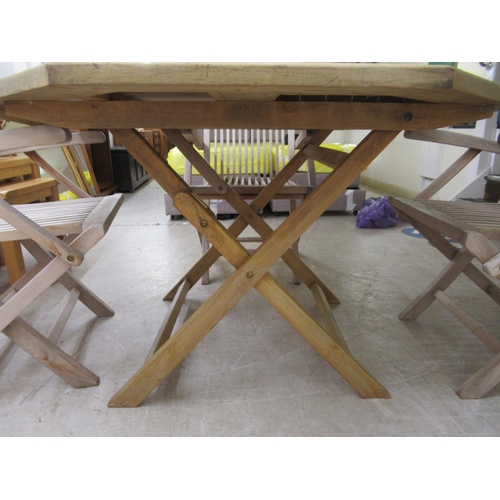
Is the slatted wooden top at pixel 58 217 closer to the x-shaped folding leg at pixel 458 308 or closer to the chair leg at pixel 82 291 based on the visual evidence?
the chair leg at pixel 82 291

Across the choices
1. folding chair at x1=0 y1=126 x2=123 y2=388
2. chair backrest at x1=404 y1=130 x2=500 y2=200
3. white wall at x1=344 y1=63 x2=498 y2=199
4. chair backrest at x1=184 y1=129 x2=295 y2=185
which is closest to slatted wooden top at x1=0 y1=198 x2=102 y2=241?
folding chair at x1=0 y1=126 x2=123 y2=388

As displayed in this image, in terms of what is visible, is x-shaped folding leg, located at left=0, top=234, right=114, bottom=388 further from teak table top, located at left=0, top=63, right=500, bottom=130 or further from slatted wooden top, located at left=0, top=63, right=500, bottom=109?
slatted wooden top, located at left=0, top=63, right=500, bottom=109

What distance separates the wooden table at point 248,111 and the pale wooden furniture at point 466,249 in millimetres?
323

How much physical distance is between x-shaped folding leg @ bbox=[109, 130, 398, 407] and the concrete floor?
0.13 m

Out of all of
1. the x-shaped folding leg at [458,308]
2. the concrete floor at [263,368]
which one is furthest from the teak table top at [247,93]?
the concrete floor at [263,368]

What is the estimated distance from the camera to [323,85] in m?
0.84

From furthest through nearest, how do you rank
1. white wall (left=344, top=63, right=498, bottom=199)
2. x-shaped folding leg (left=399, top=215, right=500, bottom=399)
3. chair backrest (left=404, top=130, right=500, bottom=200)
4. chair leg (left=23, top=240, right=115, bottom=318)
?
white wall (left=344, top=63, right=498, bottom=199)
chair leg (left=23, top=240, right=115, bottom=318)
chair backrest (left=404, top=130, right=500, bottom=200)
x-shaped folding leg (left=399, top=215, right=500, bottom=399)

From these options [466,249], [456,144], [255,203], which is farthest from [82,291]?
[456,144]

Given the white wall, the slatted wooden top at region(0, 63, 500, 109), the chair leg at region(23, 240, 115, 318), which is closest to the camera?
the slatted wooden top at region(0, 63, 500, 109)

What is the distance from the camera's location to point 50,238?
116 cm

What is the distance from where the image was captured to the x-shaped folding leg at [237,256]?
44.7 inches

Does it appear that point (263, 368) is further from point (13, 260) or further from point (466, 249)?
point (13, 260)

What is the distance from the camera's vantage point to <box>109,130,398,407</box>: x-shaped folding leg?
1.14 metres

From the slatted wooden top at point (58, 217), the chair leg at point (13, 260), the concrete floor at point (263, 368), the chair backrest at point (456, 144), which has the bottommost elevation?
the concrete floor at point (263, 368)
